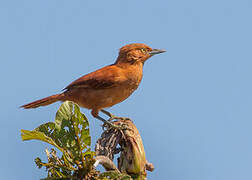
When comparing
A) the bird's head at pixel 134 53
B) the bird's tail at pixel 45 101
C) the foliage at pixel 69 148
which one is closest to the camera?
the foliage at pixel 69 148

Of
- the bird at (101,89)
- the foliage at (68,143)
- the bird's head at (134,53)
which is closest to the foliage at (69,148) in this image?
the foliage at (68,143)

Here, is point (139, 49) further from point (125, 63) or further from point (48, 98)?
point (48, 98)

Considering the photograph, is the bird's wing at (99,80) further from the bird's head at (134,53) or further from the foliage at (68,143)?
the foliage at (68,143)

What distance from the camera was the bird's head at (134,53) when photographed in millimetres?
7531

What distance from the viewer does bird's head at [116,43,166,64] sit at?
297 inches

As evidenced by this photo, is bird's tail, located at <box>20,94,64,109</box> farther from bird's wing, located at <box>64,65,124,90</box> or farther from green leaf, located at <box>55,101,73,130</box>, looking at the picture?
green leaf, located at <box>55,101,73,130</box>

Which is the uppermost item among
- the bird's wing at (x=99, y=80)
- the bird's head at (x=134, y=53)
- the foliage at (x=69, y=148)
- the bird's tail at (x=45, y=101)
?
the bird's head at (x=134, y=53)

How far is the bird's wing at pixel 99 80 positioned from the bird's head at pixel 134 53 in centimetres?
49

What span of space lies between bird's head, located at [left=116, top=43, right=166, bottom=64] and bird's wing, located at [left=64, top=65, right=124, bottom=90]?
0.49 meters

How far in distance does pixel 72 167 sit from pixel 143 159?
110 centimetres

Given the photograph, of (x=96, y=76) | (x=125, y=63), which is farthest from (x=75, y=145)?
(x=125, y=63)

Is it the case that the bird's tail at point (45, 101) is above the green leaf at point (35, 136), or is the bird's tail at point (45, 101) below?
above

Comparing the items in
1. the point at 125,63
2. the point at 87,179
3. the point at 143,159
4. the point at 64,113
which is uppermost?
the point at 125,63

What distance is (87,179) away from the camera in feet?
11.7
